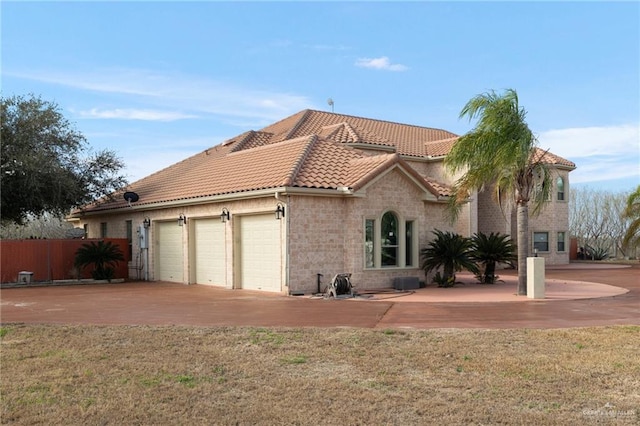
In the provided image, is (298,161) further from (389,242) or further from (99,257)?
(99,257)

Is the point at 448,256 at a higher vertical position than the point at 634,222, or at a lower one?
lower

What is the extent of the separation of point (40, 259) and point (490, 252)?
58.6 feet

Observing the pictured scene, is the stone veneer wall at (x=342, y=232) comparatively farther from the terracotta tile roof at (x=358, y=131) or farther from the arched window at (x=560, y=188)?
the arched window at (x=560, y=188)

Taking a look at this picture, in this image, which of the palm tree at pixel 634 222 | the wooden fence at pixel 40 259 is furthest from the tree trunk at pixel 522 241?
the wooden fence at pixel 40 259

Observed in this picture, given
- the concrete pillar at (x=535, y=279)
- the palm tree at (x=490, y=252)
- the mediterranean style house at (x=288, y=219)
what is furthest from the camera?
the palm tree at (x=490, y=252)

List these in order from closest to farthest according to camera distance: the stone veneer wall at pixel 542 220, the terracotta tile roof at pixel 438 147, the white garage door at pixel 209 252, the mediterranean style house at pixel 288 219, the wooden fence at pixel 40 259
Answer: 1. the mediterranean style house at pixel 288 219
2. the white garage door at pixel 209 252
3. the wooden fence at pixel 40 259
4. the terracotta tile roof at pixel 438 147
5. the stone veneer wall at pixel 542 220

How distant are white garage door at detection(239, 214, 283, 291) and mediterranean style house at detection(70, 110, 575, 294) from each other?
32 millimetres

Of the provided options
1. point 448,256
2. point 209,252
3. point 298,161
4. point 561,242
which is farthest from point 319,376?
point 561,242

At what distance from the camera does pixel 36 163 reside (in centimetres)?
2619

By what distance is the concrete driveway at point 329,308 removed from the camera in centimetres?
1284

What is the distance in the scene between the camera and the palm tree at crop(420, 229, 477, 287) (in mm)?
20656

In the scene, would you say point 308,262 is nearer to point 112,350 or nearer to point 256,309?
point 256,309

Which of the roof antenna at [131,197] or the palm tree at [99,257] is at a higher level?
the roof antenna at [131,197]

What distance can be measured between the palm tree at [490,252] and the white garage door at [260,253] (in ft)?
23.8
